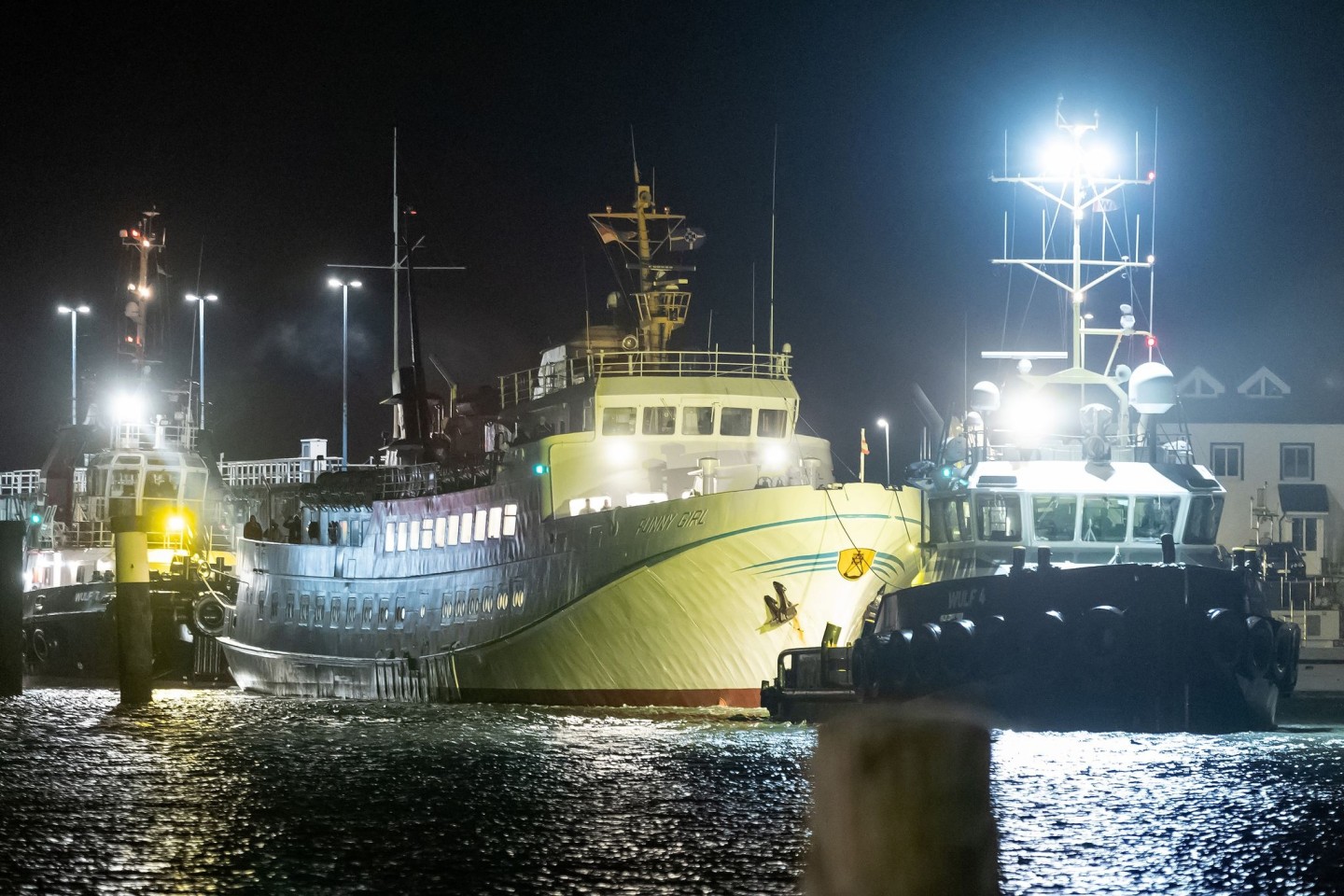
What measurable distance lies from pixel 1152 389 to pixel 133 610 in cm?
2484

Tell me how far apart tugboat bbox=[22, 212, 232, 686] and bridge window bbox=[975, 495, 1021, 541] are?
33381 millimetres

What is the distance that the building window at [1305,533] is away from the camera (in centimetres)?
7050

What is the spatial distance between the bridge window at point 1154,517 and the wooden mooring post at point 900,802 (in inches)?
656

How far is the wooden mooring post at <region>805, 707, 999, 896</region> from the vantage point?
12.2 metres

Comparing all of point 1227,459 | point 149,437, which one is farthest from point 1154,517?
point 149,437

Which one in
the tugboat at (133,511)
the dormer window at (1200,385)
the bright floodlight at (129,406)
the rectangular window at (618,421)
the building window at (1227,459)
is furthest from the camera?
the dormer window at (1200,385)

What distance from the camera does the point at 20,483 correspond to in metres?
75.1

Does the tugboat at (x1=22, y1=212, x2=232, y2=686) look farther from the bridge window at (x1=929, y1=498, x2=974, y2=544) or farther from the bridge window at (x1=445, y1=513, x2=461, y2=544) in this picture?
the bridge window at (x1=929, y1=498, x2=974, y2=544)

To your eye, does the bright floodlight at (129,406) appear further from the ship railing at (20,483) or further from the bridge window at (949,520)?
the bridge window at (949,520)

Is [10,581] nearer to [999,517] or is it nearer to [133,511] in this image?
[133,511]

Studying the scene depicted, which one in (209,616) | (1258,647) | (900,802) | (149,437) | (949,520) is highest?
(149,437)

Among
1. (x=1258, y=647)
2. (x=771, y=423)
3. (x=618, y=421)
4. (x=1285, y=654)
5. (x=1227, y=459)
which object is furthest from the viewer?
(x=1227, y=459)

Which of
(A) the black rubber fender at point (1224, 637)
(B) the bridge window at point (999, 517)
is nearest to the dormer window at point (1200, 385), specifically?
(B) the bridge window at point (999, 517)

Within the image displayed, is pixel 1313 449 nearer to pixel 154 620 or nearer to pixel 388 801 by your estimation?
pixel 154 620
